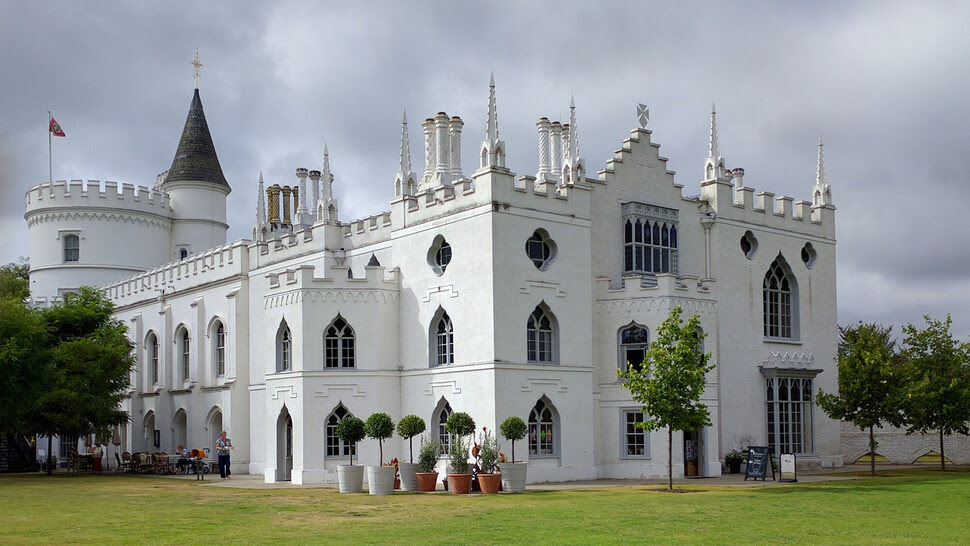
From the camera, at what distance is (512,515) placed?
64.4ft

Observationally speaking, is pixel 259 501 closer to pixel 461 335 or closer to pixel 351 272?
pixel 461 335

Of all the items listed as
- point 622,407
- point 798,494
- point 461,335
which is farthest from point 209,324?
point 798,494

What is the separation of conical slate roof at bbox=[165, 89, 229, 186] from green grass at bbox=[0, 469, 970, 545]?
29312 millimetres

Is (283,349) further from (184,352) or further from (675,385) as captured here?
(675,385)

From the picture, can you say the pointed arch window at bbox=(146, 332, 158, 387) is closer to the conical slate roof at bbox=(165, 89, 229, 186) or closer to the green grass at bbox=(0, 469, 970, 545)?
the conical slate roof at bbox=(165, 89, 229, 186)

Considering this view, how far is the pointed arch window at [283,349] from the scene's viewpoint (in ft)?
110

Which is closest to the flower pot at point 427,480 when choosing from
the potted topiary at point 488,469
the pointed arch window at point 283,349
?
the potted topiary at point 488,469

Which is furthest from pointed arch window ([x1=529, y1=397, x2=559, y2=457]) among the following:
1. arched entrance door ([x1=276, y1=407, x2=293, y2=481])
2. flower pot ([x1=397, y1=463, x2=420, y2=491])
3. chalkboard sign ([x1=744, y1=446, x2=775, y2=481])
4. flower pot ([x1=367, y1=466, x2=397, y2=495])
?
arched entrance door ([x1=276, y1=407, x2=293, y2=481])

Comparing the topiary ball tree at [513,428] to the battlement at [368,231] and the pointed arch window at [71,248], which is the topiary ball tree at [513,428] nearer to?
the battlement at [368,231]

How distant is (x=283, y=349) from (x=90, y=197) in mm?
24312

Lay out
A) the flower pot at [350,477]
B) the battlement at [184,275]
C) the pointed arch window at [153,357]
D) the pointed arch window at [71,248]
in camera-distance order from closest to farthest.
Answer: the flower pot at [350,477], the battlement at [184,275], the pointed arch window at [153,357], the pointed arch window at [71,248]

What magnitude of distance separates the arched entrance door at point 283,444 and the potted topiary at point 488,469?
8916 mm

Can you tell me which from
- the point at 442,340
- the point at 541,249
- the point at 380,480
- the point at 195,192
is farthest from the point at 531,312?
the point at 195,192

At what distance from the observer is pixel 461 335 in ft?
102
